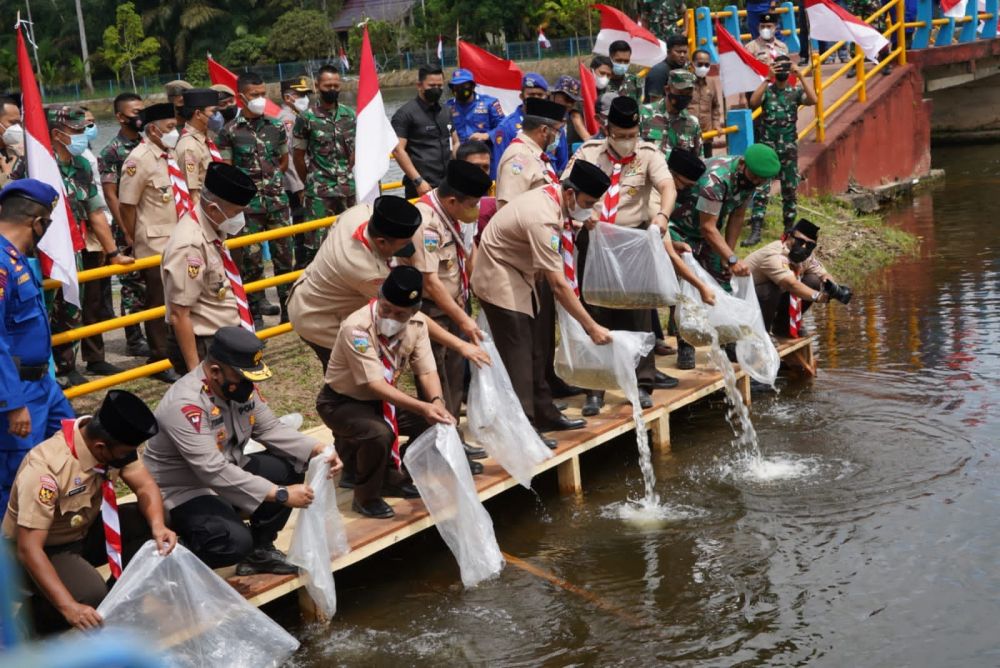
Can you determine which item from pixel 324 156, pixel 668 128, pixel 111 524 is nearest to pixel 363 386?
pixel 111 524

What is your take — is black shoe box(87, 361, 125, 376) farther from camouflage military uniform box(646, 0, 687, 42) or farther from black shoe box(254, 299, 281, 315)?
camouflage military uniform box(646, 0, 687, 42)

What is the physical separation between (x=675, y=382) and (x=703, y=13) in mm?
8272

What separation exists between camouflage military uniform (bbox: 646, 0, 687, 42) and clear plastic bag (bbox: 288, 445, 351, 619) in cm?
1146

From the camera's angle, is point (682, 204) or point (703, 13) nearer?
point (682, 204)

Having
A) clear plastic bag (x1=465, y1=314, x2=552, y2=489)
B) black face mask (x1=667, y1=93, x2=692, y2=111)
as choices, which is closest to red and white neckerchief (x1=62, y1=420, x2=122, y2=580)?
clear plastic bag (x1=465, y1=314, x2=552, y2=489)

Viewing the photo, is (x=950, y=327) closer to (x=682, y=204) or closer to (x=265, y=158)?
(x=682, y=204)

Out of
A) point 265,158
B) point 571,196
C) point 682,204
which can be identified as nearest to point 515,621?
point 571,196

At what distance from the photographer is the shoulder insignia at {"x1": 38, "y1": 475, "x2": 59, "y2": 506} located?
4945mm

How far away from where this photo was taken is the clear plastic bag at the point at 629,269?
784cm

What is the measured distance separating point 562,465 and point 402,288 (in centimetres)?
203

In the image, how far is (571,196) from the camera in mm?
7305

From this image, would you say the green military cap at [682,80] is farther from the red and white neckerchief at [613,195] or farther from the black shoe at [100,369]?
the black shoe at [100,369]

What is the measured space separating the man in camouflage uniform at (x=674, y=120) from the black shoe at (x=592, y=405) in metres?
3.23

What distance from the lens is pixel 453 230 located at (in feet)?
23.2
